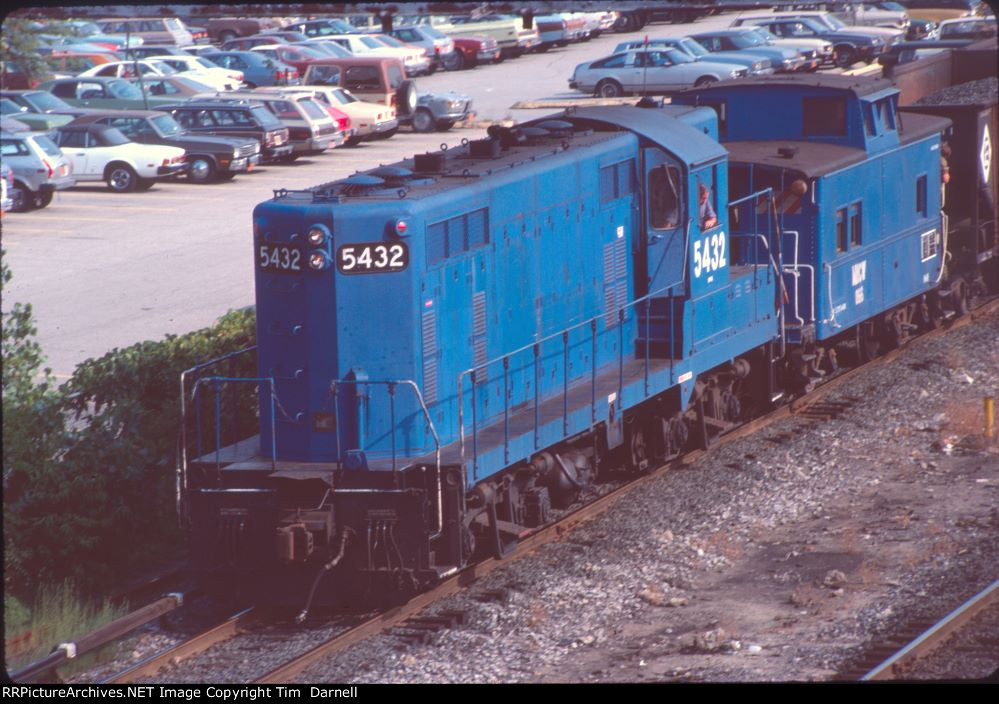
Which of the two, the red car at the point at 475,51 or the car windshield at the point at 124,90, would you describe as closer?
the car windshield at the point at 124,90

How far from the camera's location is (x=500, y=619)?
11547 mm

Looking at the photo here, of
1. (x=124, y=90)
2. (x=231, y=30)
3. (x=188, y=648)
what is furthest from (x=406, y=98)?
(x=188, y=648)

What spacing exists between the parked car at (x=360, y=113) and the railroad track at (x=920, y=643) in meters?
27.8

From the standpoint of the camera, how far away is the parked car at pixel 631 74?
40469mm

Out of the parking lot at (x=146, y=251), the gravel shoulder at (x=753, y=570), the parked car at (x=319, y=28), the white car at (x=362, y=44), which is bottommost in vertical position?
the gravel shoulder at (x=753, y=570)

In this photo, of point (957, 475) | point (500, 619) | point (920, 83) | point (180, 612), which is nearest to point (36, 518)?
point (180, 612)

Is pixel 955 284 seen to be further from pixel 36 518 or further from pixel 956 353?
pixel 36 518

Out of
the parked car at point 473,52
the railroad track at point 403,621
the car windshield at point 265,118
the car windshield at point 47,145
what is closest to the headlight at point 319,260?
the railroad track at point 403,621

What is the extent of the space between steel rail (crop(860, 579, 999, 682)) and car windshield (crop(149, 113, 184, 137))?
26834 millimetres

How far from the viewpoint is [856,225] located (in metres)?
18.5

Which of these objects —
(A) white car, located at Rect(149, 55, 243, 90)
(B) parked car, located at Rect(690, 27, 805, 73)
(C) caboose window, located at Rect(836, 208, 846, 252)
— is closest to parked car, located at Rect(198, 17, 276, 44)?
(A) white car, located at Rect(149, 55, 243, 90)

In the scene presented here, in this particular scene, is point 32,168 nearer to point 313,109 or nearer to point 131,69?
point 313,109

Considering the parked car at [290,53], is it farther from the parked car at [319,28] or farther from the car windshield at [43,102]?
the car windshield at [43,102]

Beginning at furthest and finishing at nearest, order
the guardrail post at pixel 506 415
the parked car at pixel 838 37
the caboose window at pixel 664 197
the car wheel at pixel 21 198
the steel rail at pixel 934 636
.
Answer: the parked car at pixel 838 37
the car wheel at pixel 21 198
the caboose window at pixel 664 197
the guardrail post at pixel 506 415
the steel rail at pixel 934 636
